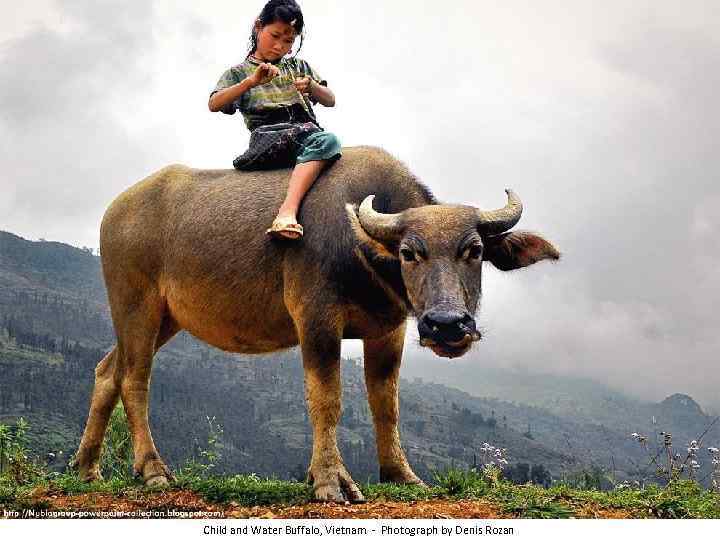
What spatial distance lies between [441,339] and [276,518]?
5.26ft

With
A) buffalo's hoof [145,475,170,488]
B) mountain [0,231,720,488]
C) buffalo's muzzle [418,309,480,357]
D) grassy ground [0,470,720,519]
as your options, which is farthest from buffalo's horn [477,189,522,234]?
mountain [0,231,720,488]

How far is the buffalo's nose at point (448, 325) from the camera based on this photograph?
487 cm

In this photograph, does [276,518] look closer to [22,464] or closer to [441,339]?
[441,339]

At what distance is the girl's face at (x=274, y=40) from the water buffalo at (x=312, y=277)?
100cm

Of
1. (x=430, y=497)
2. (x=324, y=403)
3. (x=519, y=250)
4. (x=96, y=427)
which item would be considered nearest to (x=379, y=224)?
(x=519, y=250)

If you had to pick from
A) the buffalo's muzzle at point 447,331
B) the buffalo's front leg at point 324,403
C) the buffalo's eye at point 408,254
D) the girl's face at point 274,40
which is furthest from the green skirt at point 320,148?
the buffalo's muzzle at point 447,331

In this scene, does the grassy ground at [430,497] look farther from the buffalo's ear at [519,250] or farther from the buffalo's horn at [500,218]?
the buffalo's horn at [500,218]

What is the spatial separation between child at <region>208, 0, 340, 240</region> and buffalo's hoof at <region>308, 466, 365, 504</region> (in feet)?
6.68

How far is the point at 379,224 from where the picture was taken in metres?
5.53

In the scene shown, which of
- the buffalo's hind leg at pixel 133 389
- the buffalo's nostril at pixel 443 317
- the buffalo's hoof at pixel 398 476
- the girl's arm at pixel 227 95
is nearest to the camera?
the buffalo's nostril at pixel 443 317

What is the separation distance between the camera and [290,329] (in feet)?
21.1

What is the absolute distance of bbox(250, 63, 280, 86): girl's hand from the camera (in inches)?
237

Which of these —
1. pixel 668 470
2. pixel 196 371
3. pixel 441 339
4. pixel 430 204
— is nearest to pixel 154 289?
pixel 430 204

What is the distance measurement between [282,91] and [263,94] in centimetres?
17
